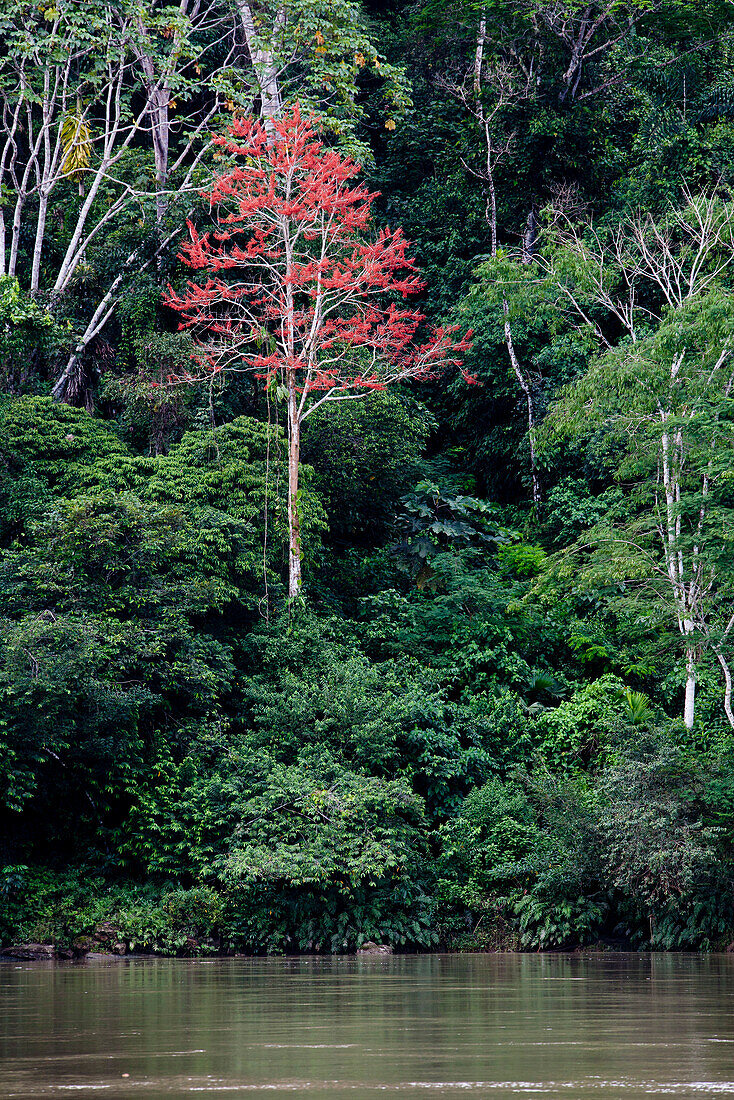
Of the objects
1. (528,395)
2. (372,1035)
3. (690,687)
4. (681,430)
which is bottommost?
(372,1035)

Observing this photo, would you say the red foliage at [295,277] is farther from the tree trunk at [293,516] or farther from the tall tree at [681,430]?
the tall tree at [681,430]

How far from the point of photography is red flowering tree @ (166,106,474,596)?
20578mm

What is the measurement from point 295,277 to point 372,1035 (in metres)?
16.0

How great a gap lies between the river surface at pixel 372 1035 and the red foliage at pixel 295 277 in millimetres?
12237

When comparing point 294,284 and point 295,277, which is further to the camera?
point 294,284

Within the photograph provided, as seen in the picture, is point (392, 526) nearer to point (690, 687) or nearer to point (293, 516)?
point (293, 516)

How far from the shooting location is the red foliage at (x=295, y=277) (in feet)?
67.7

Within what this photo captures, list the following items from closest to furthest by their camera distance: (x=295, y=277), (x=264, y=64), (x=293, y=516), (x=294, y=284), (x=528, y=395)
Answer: (x=293, y=516) < (x=295, y=277) < (x=294, y=284) < (x=264, y=64) < (x=528, y=395)

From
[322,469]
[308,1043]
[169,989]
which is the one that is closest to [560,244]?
[322,469]

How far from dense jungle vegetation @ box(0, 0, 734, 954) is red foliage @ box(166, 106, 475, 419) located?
1.36ft

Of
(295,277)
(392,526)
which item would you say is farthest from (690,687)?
(295,277)

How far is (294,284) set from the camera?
21016mm

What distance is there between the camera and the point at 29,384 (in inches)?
879

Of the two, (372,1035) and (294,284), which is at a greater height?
(294,284)
